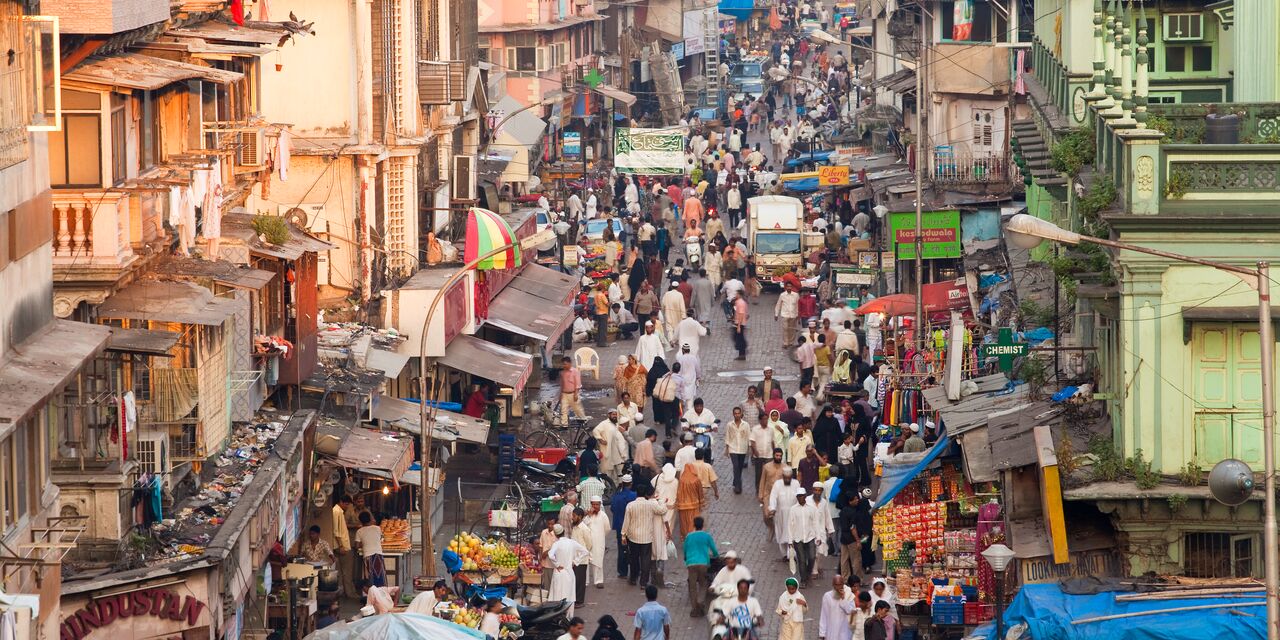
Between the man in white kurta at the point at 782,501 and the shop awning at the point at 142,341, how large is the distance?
8376 mm

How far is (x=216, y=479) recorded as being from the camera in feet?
72.8

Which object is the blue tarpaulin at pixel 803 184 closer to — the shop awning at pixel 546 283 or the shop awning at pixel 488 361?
the shop awning at pixel 546 283

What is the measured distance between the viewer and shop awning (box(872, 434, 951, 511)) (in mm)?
24438

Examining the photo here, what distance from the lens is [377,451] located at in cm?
2588

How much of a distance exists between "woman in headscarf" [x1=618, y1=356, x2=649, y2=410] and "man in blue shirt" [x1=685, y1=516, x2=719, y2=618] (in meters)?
8.70

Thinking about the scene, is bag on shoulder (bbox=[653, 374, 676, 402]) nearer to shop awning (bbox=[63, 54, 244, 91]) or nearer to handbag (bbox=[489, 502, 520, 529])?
handbag (bbox=[489, 502, 520, 529])

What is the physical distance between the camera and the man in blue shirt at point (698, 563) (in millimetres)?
23719

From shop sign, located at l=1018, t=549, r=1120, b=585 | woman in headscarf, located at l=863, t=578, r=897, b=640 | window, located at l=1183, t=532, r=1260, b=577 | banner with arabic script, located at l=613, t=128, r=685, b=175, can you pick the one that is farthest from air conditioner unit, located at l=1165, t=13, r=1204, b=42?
banner with arabic script, located at l=613, t=128, r=685, b=175

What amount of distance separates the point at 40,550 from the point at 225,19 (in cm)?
1046

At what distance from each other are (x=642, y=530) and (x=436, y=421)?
194 inches

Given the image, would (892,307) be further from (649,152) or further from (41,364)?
(41,364)

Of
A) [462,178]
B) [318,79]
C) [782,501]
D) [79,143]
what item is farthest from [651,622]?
[462,178]

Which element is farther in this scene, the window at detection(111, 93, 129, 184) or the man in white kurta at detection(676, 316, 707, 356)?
the man in white kurta at detection(676, 316, 707, 356)

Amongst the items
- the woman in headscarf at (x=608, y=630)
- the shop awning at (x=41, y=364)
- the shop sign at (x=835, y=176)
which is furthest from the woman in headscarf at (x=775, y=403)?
the shop sign at (x=835, y=176)
